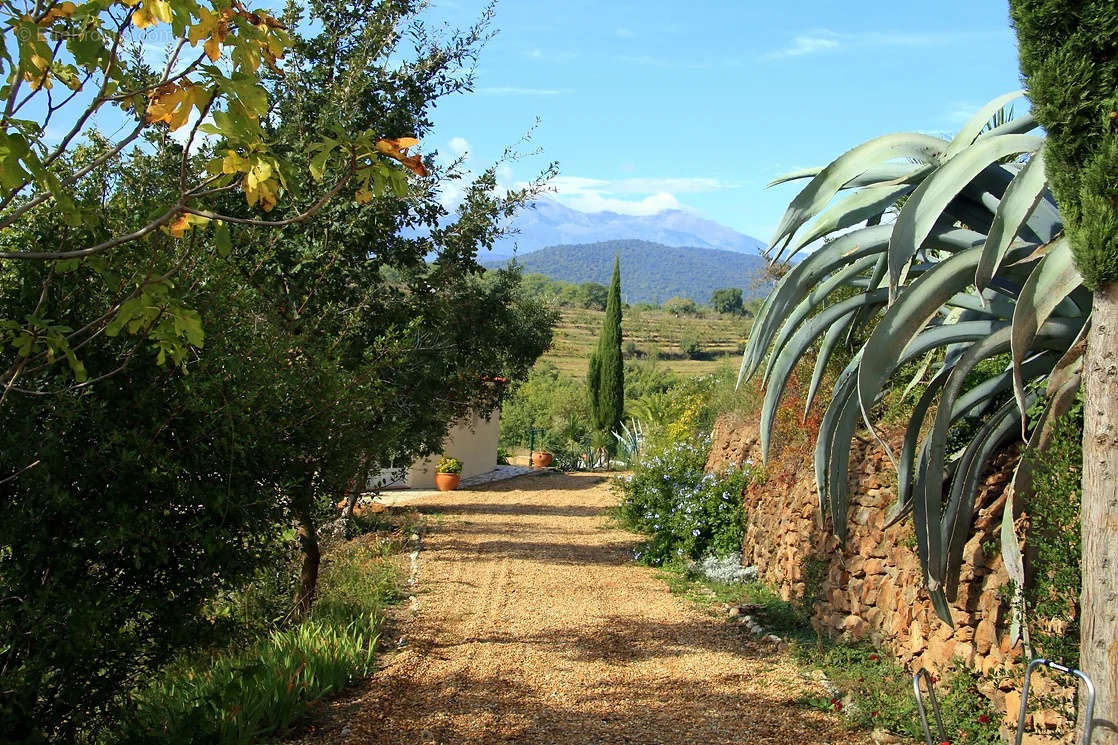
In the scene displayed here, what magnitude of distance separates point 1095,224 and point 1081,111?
42 cm

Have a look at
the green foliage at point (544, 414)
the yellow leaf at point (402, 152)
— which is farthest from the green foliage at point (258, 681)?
the green foliage at point (544, 414)

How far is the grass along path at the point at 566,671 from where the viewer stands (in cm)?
529

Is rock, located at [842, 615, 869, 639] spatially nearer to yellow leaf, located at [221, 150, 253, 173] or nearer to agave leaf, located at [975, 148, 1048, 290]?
agave leaf, located at [975, 148, 1048, 290]

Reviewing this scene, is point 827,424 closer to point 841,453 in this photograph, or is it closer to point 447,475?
point 841,453

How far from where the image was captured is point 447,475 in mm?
20000

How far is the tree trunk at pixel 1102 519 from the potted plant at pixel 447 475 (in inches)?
679

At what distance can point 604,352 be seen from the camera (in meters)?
29.4

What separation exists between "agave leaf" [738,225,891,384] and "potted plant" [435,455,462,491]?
15.4m

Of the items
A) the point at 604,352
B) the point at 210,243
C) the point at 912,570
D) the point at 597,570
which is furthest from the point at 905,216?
the point at 604,352

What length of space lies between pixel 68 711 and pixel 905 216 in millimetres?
4437

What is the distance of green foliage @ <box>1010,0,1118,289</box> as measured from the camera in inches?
128

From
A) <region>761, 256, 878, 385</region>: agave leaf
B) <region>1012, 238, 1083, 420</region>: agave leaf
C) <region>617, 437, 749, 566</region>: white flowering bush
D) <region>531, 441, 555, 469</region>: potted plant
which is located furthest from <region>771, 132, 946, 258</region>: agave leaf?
<region>531, 441, 555, 469</region>: potted plant

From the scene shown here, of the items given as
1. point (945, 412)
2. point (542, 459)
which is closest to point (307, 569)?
point (945, 412)

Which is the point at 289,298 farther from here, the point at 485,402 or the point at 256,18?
the point at 485,402
